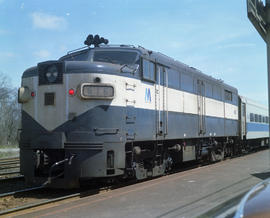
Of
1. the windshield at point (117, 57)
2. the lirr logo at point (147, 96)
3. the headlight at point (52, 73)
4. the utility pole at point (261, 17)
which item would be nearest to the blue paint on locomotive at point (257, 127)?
the utility pole at point (261, 17)

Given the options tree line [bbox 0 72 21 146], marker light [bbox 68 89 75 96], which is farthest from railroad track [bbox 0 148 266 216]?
tree line [bbox 0 72 21 146]

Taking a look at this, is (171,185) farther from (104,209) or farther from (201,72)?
(201,72)

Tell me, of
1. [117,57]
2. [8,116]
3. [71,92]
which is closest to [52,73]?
[71,92]

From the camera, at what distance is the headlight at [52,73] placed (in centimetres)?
866

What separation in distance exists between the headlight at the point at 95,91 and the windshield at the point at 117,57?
1514 mm

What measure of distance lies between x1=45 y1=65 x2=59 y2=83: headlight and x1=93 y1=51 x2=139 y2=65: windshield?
5.05 feet

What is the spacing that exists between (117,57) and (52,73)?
2.11 metres

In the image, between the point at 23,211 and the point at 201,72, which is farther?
the point at 201,72

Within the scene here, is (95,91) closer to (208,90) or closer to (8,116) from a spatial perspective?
(208,90)

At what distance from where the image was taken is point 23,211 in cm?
695

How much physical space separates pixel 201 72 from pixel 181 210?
30.2 feet

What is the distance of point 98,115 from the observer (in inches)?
329

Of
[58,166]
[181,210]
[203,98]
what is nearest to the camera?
[181,210]

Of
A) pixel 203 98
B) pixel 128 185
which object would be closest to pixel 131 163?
pixel 128 185
